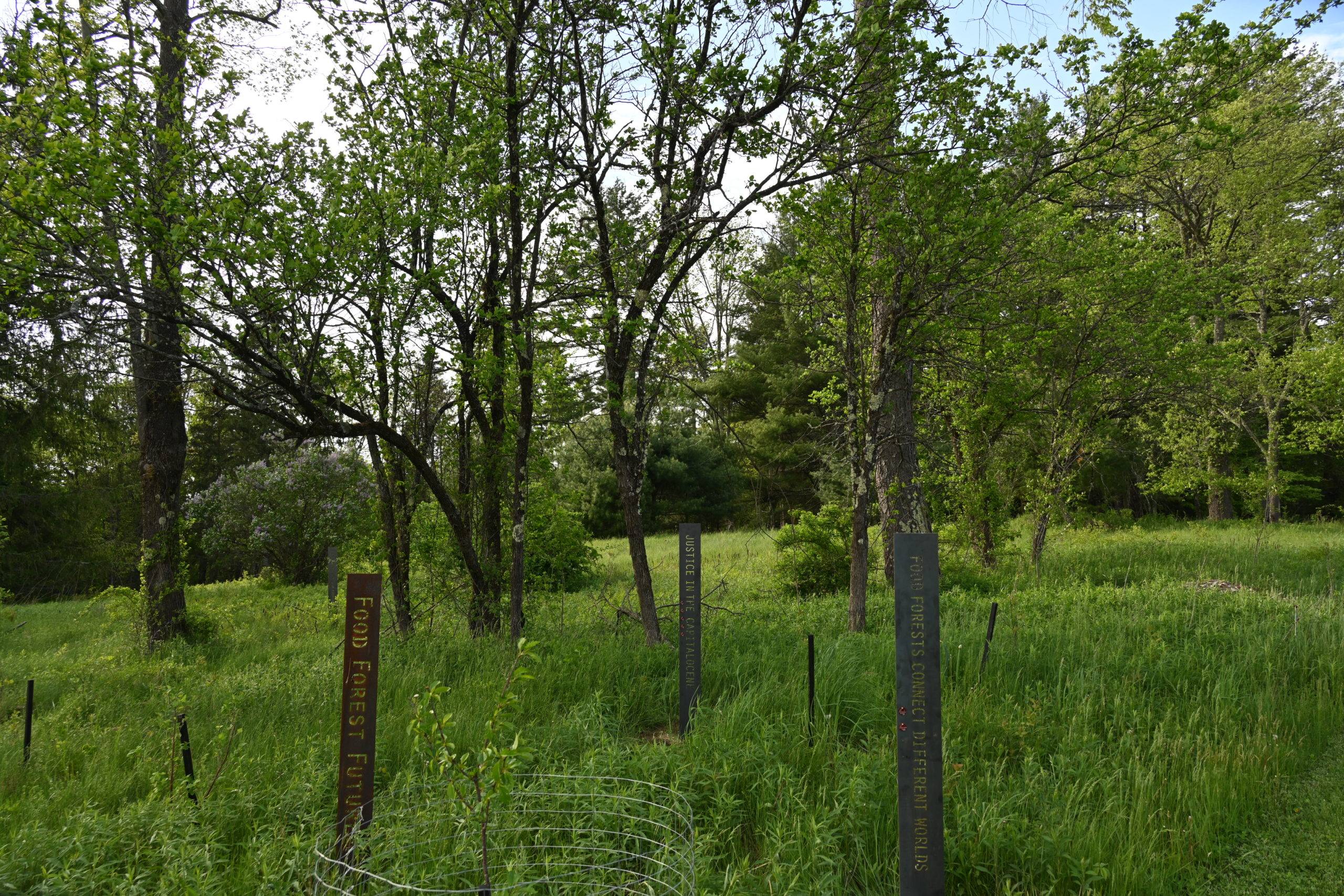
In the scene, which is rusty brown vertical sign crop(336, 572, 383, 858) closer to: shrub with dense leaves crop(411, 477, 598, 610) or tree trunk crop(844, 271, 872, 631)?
shrub with dense leaves crop(411, 477, 598, 610)

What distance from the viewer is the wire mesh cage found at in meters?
2.72

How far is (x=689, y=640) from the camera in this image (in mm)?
5188

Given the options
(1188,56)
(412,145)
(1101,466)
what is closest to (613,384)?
(412,145)

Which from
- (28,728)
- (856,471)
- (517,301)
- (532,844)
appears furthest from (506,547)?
(532,844)

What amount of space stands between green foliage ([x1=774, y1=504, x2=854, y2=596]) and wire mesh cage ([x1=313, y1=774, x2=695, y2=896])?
716 centimetres

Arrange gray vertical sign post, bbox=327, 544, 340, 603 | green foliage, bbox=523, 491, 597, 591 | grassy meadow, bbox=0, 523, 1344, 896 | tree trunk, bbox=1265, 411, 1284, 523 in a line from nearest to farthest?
grassy meadow, bbox=0, 523, 1344, 896 → green foliage, bbox=523, 491, 597, 591 → gray vertical sign post, bbox=327, 544, 340, 603 → tree trunk, bbox=1265, 411, 1284, 523

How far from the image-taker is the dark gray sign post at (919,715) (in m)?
2.82

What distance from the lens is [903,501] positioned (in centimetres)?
958

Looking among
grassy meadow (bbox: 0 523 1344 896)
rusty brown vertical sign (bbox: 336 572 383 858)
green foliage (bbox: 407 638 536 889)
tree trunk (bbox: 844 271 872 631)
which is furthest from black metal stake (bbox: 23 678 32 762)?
tree trunk (bbox: 844 271 872 631)

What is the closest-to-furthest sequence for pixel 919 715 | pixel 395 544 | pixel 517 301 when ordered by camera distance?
pixel 919 715 → pixel 517 301 → pixel 395 544

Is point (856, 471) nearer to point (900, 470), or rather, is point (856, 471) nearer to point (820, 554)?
point (900, 470)

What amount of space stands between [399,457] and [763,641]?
4.25 meters

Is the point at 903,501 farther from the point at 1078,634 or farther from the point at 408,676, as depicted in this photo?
the point at 408,676

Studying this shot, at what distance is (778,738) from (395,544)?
4.70 meters
